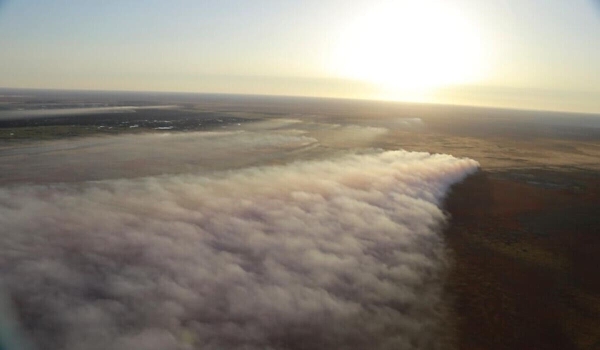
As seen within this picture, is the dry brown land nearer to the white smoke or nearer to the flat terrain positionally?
the flat terrain

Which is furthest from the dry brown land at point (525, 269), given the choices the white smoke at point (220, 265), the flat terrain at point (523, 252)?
the white smoke at point (220, 265)

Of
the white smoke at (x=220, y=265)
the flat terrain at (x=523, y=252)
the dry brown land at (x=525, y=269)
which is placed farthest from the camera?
the flat terrain at (x=523, y=252)

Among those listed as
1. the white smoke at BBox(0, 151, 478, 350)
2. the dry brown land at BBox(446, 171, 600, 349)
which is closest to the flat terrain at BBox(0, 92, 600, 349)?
the dry brown land at BBox(446, 171, 600, 349)

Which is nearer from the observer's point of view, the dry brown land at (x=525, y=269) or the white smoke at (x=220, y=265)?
the white smoke at (x=220, y=265)

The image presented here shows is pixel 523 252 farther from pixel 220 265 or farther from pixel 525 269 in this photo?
pixel 220 265

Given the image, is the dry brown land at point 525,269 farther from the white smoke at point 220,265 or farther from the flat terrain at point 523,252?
the white smoke at point 220,265

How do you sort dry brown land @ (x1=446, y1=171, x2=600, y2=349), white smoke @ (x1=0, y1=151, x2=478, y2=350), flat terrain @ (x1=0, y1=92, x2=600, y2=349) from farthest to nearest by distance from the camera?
flat terrain @ (x1=0, y1=92, x2=600, y2=349) < dry brown land @ (x1=446, y1=171, x2=600, y2=349) < white smoke @ (x1=0, y1=151, x2=478, y2=350)

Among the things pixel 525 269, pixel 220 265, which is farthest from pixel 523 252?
pixel 220 265

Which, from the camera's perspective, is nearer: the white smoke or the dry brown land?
the white smoke
